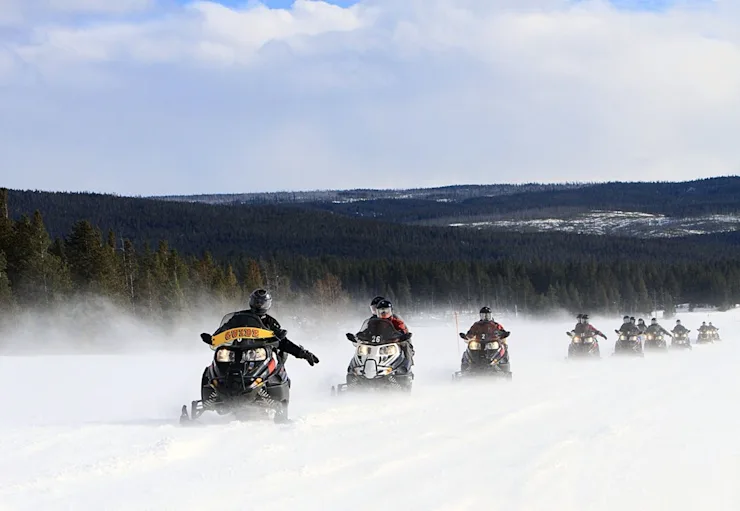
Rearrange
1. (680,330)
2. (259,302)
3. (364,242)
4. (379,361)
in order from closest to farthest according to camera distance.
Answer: (259,302), (379,361), (680,330), (364,242)

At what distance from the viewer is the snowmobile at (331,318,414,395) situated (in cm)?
1469

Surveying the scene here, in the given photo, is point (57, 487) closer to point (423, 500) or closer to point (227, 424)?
point (423, 500)

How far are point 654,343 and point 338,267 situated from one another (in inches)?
3664

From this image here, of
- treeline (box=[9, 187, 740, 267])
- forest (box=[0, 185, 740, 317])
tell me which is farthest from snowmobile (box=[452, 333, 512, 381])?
treeline (box=[9, 187, 740, 267])

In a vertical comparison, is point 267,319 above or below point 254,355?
above

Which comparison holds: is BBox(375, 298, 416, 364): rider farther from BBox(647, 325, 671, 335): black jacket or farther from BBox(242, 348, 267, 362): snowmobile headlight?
BBox(647, 325, 671, 335): black jacket

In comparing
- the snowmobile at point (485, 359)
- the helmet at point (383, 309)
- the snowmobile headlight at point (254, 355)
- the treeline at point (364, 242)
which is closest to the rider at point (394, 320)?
the helmet at point (383, 309)

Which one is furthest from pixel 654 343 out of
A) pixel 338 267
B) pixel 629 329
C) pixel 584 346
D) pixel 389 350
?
pixel 338 267

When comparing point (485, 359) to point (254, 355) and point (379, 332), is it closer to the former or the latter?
point (379, 332)

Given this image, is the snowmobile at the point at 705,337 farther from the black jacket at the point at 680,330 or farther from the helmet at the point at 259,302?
the helmet at the point at 259,302

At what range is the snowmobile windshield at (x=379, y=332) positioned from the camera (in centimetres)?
1497

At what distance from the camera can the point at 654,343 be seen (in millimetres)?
31578

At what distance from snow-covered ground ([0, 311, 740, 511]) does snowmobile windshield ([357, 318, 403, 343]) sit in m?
1.16

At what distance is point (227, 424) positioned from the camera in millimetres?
9969
